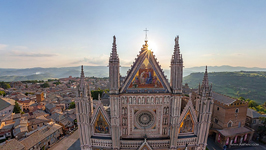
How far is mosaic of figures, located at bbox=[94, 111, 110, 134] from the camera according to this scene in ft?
53.1

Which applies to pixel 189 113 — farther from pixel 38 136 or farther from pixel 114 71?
pixel 38 136

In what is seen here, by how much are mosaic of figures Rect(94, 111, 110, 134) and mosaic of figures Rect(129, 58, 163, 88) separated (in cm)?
597

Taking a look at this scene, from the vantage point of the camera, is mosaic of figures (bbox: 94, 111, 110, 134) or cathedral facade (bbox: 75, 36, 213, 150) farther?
mosaic of figures (bbox: 94, 111, 110, 134)

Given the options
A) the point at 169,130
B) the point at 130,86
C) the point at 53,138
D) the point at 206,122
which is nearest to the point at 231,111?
the point at 206,122

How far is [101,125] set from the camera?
16312 millimetres

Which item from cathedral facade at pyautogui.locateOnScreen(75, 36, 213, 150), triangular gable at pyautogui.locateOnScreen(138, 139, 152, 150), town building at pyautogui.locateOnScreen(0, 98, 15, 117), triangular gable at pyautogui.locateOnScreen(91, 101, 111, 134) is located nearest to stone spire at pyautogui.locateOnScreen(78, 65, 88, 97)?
cathedral facade at pyautogui.locateOnScreen(75, 36, 213, 150)

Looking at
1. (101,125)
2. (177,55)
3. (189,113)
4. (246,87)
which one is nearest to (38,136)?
(101,125)

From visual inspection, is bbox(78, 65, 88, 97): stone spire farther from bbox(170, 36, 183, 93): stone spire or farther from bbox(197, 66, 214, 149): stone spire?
bbox(197, 66, 214, 149): stone spire

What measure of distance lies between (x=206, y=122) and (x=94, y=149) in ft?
52.9

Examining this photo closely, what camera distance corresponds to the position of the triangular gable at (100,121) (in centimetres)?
1591

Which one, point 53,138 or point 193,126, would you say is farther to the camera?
point 53,138

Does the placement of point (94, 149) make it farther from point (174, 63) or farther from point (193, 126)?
point (174, 63)

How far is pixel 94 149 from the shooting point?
16.4 metres

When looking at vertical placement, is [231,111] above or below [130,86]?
below
